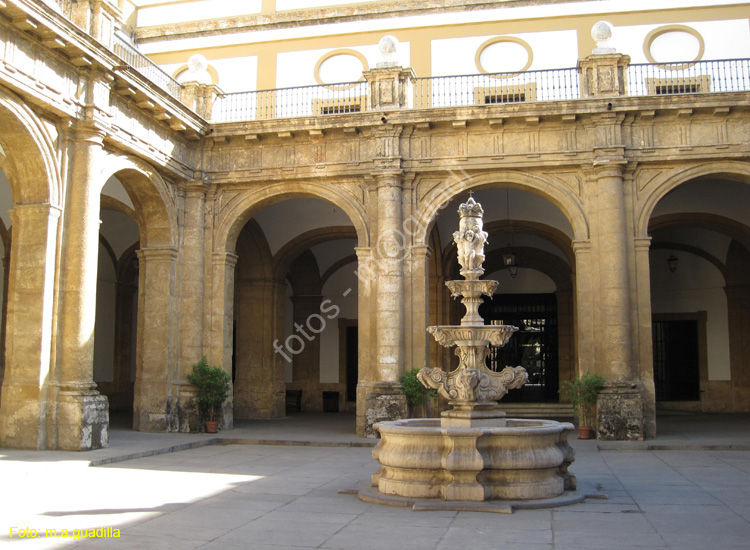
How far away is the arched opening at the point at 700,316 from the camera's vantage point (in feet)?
65.4

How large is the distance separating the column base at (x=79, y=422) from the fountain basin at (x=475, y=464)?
5785 millimetres

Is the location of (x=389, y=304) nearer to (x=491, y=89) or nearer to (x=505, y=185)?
(x=505, y=185)

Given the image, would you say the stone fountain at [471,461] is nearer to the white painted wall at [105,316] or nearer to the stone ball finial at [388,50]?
the stone ball finial at [388,50]

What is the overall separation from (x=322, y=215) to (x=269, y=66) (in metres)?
3.99

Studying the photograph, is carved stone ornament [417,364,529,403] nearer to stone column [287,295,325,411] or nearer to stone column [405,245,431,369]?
stone column [405,245,431,369]

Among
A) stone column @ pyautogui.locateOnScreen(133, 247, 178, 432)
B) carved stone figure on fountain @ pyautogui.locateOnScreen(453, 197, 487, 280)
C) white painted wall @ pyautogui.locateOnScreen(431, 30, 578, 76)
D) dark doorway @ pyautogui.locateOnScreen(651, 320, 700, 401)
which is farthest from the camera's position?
dark doorway @ pyautogui.locateOnScreen(651, 320, 700, 401)

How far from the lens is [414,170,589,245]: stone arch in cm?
1473

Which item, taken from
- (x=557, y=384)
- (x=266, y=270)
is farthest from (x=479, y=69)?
(x=557, y=384)

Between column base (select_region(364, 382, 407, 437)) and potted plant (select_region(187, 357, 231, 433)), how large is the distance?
3026 millimetres

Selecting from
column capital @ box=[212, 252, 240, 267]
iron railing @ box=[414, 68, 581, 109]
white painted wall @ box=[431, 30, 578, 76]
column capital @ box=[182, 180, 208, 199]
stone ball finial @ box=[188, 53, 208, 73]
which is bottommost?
column capital @ box=[212, 252, 240, 267]

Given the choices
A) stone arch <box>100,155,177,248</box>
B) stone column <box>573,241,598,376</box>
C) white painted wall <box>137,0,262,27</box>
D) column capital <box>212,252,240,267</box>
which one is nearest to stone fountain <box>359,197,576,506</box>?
stone column <box>573,241,598,376</box>

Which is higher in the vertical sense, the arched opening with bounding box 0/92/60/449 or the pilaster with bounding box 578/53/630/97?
the pilaster with bounding box 578/53/630/97

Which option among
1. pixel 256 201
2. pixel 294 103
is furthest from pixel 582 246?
pixel 294 103

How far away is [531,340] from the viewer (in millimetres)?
22203
